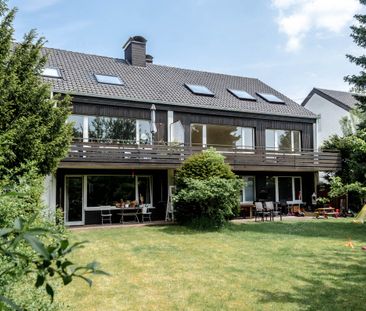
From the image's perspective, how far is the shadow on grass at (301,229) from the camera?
12250 mm

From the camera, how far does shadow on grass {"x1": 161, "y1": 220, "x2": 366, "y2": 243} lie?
1225 cm

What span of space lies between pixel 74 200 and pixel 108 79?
618cm

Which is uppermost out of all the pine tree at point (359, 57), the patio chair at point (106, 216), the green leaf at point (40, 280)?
the pine tree at point (359, 57)

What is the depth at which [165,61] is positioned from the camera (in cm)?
2494

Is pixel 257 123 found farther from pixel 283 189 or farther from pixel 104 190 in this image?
pixel 104 190

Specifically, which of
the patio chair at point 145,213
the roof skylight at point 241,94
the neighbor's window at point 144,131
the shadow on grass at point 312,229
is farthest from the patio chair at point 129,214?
the roof skylight at point 241,94

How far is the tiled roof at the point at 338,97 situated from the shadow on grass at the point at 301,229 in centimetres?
1466

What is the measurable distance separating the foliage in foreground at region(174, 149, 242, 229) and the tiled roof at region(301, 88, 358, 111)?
53.9 feet

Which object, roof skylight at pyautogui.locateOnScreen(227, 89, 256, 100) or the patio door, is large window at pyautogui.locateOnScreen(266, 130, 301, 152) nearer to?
roof skylight at pyautogui.locateOnScreen(227, 89, 256, 100)

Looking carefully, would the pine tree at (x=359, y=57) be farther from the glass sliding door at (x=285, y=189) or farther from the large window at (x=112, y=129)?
the large window at (x=112, y=129)

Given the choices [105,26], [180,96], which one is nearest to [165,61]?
[180,96]

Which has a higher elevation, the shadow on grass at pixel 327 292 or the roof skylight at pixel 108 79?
the roof skylight at pixel 108 79

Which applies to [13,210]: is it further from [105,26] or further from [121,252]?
[105,26]

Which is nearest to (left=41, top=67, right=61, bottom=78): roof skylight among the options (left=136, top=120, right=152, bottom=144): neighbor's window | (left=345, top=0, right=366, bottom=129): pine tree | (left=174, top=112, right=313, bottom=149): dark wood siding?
(left=136, top=120, right=152, bottom=144): neighbor's window
